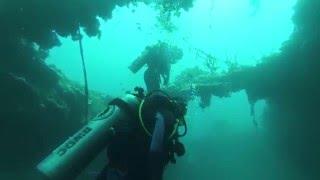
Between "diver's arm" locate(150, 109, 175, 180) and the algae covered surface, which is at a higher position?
the algae covered surface

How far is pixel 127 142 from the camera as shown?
146 inches

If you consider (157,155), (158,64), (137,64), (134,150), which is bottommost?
(157,155)

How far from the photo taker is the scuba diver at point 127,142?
10.8 ft

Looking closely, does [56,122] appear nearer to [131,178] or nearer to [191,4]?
[191,4]

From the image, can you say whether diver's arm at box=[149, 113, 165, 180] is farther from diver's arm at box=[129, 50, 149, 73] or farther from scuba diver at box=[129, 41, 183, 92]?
scuba diver at box=[129, 41, 183, 92]

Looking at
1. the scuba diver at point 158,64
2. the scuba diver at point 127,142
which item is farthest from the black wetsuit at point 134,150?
the scuba diver at point 158,64

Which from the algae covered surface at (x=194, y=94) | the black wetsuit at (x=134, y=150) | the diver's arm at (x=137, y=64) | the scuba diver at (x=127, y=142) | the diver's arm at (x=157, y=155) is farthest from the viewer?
the algae covered surface at (x=194, y=94)

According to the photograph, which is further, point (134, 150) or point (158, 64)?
point (158, 64)

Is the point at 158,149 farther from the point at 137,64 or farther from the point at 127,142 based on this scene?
the point at 137,64

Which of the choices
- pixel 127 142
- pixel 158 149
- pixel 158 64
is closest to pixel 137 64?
pixel 158 64

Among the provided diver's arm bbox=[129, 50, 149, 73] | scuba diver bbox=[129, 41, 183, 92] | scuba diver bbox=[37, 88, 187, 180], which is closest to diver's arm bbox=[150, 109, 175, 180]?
scuba diver bbox=[37, 88, 187, 180]

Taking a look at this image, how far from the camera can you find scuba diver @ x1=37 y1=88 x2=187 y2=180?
10.8 ft

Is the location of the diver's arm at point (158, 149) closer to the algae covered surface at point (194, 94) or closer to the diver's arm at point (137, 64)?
the algae covered surface at point (194, 94)

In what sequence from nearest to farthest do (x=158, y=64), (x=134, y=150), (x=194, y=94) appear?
(x=134, y=150) < (x=158, y=64) < (x=194, y=94)
